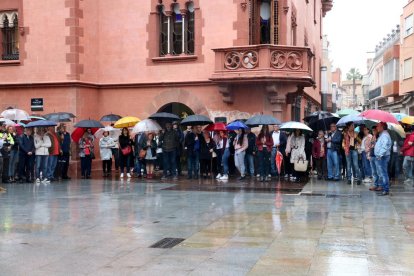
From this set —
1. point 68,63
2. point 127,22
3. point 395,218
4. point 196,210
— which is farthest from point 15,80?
point 395,218

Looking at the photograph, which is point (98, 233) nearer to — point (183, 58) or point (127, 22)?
point (183, 58)

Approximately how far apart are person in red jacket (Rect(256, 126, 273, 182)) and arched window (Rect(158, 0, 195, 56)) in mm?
5180

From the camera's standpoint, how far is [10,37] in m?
22.5

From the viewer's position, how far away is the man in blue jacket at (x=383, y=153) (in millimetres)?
13562

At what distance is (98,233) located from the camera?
29.4 feet

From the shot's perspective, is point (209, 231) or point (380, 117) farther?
point (380, 117)

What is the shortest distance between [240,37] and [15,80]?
347 inches

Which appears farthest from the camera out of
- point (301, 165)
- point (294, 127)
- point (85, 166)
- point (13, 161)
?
point (85, 166)

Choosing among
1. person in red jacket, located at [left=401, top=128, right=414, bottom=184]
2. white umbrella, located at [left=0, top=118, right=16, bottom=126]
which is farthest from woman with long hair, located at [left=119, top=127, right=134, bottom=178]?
person in red jacket, located at [left=401, top=128, right=414, bottom=184]

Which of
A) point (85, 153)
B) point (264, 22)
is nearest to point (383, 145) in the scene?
point (264, 22)

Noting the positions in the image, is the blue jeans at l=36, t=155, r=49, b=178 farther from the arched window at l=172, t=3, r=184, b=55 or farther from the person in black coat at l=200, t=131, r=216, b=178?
the arched window at l=172, t=3, r=184, b=55

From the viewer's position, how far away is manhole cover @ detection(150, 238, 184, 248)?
26.3 ft

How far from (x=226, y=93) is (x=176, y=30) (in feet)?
10.9

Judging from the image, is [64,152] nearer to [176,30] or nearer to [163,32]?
[163,32]
